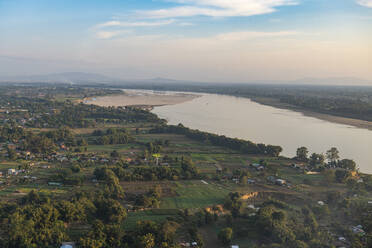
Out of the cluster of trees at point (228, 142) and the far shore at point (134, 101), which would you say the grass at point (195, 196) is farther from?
the far shore at point (134, 101)

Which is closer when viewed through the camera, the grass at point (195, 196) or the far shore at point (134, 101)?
the grass at point (195, 196)

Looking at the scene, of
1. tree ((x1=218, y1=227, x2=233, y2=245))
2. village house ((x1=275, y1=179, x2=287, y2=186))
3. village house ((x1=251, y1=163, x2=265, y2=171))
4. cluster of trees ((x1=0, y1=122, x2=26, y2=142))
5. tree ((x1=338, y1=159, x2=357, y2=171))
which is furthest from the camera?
cluster of trees ((x1=0, y1=122, x2=26, y2=142))

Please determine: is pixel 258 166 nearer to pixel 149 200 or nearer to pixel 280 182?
pixel 280 182

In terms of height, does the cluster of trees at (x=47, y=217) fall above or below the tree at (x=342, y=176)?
below

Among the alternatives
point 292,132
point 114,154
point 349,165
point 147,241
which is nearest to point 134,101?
point 292,132

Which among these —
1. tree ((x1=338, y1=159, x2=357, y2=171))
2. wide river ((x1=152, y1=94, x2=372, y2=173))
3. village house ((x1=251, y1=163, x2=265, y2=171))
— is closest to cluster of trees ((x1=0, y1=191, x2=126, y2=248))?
village house ((x1=251, y1=163, x2=265, y2=171))

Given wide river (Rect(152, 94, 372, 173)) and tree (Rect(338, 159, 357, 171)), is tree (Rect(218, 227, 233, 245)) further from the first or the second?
wide river (Rect(152, 94, 372, 173))

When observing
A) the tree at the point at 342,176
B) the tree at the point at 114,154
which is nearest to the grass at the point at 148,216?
the tree at the point at 114,154

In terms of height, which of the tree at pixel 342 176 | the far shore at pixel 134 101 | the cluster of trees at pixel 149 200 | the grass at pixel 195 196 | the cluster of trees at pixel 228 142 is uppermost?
the far shore at pixel 134 101
